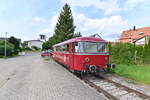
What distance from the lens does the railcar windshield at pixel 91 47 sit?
10609 mm

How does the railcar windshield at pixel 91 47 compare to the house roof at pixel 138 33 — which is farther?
the house roof at pixel 138 33

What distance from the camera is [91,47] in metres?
10.9

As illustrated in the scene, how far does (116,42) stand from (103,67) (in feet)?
26.9

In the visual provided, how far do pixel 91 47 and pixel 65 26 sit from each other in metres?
31.5

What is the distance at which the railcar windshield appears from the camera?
10.6 metres

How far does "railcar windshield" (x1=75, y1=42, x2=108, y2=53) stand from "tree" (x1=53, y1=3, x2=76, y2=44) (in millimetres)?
29390

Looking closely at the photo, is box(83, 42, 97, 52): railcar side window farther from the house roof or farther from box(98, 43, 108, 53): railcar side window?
the house roof

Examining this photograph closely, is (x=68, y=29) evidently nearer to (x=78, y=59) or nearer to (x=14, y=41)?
(x=14, y=41)

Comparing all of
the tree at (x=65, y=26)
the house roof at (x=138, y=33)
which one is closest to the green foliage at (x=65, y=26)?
the tree at (x=65, y=26)

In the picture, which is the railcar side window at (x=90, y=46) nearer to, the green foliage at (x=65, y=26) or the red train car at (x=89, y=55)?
the red train car at (x=89, y=55)

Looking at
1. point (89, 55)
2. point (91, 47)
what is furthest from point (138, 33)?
point (89, 55)

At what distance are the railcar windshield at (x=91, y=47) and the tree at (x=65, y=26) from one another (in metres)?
29.4

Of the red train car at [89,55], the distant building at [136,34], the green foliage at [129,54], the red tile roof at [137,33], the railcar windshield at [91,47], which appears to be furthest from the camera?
the red tile roof at [137,33]

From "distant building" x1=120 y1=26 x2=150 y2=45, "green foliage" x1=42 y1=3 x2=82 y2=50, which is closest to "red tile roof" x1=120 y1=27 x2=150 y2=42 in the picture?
"distant building" x1=120 y1=26 x2=150 y2=45
